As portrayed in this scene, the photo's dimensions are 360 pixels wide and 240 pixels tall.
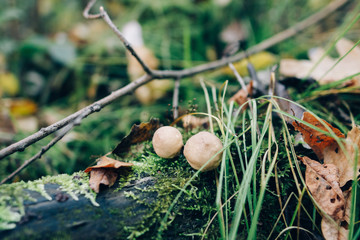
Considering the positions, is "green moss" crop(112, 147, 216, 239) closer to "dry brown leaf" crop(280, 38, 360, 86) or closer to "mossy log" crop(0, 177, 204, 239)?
"mossy log" crop(0, 177, 204, 239)

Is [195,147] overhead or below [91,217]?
overhead

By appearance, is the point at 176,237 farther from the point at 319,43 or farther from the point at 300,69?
the point at 319,43

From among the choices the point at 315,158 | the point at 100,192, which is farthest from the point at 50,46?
the point at 315,158

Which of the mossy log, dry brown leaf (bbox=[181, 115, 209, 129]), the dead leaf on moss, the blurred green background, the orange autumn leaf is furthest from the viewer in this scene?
the blurred green background

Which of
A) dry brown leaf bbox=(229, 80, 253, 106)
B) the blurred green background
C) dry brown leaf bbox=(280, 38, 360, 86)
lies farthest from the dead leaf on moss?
dry brown leaf bbox=(280, 38, 360, 86)

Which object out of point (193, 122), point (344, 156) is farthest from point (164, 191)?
point (344, 156)

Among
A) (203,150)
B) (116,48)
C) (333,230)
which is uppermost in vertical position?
(116,48)

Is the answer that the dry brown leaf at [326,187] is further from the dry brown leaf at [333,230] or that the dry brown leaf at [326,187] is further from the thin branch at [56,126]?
the thin branch at [56,126]

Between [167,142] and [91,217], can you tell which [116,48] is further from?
[91,217]
